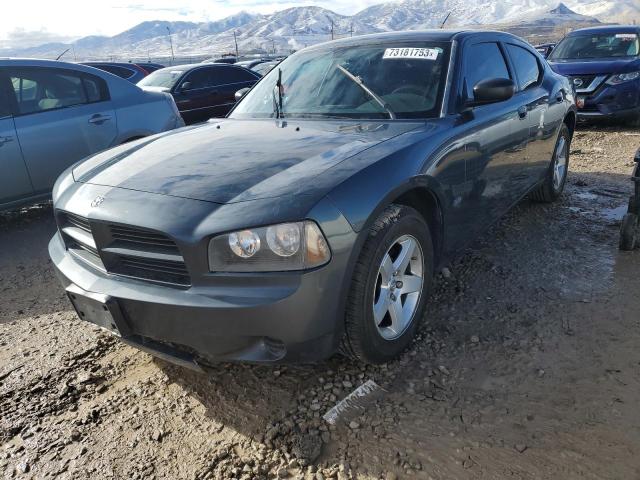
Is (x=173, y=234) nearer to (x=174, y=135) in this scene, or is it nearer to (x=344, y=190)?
(x=344, y=190)

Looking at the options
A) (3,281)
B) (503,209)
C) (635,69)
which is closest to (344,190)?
(503,209)

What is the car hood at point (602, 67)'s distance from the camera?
8531mm

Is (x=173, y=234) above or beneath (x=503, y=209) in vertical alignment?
above

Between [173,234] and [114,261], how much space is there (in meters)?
0.45

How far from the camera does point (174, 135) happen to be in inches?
130

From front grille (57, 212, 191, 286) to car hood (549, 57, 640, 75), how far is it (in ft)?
27.3

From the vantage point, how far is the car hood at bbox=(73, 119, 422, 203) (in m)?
2.26

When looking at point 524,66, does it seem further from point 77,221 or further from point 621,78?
point 621,78

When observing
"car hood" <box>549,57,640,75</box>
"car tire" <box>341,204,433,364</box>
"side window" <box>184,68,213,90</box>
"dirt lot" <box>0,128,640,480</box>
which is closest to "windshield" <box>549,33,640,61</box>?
"car hood" <box>549,57,640,75</box>

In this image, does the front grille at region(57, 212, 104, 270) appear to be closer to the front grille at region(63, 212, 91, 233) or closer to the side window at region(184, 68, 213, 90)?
the front grille at region(63, 212, 91, 233)

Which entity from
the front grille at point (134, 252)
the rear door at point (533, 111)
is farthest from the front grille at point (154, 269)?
the rear door at point (533, 111)

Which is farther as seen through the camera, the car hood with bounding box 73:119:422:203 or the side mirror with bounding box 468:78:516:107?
the side mirror with bounding box 468:78:516:107

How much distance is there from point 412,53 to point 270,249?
1915 mm

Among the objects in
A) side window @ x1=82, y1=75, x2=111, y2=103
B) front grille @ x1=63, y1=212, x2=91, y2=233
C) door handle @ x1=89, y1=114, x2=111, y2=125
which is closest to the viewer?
front grille @ x1=63, y1=212, x2=91, y2=233
